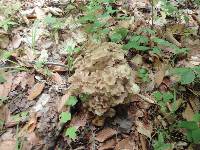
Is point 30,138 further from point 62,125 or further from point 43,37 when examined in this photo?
point 43,37

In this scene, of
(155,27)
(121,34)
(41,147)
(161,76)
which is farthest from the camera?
(155,27)

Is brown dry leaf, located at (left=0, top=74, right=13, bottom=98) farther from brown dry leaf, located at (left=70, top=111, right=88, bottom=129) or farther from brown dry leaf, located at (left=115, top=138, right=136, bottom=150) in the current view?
brown dry leaf, located at (left=115, top=138, right=136, bottom=150)

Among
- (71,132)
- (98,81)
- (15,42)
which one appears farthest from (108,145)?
(15,42)

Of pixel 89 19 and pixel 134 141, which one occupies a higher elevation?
pixel 89 19

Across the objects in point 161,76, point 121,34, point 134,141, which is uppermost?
point 121,34

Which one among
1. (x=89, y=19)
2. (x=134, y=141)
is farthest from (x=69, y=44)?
(x=134, y=141)

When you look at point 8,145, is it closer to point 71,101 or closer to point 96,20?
point 71,101
